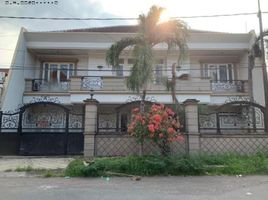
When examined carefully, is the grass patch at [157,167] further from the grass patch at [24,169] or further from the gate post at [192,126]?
the gate post at [192,126]

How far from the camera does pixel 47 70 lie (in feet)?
68.9

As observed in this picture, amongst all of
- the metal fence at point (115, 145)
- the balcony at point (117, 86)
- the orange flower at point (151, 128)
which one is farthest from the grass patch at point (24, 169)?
the balcony at point (117, 86)

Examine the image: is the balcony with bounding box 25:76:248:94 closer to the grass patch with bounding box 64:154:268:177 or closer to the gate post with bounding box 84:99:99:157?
the gate post with bounding box 84:99:99:157

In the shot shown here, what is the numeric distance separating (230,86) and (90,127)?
10.6 metres

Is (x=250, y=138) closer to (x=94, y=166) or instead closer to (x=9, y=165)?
(x=94, y=166)

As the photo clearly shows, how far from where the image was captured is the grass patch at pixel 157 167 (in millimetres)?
9298

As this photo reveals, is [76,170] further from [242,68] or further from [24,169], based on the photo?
[242,68]

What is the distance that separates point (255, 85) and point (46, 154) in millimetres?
12010

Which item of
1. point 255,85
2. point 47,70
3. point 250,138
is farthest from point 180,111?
point 47,70

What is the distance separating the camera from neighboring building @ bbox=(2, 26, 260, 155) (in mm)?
17797

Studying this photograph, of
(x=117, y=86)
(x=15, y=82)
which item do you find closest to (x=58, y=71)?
(x=15, y=82)

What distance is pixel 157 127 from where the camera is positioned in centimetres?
1005

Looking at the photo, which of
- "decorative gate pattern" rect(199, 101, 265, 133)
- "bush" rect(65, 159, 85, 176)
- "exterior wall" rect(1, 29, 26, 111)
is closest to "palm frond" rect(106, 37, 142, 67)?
"decorative gate pattern" rect(199, 101, 265, 133)

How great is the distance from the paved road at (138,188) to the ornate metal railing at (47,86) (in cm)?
1072
